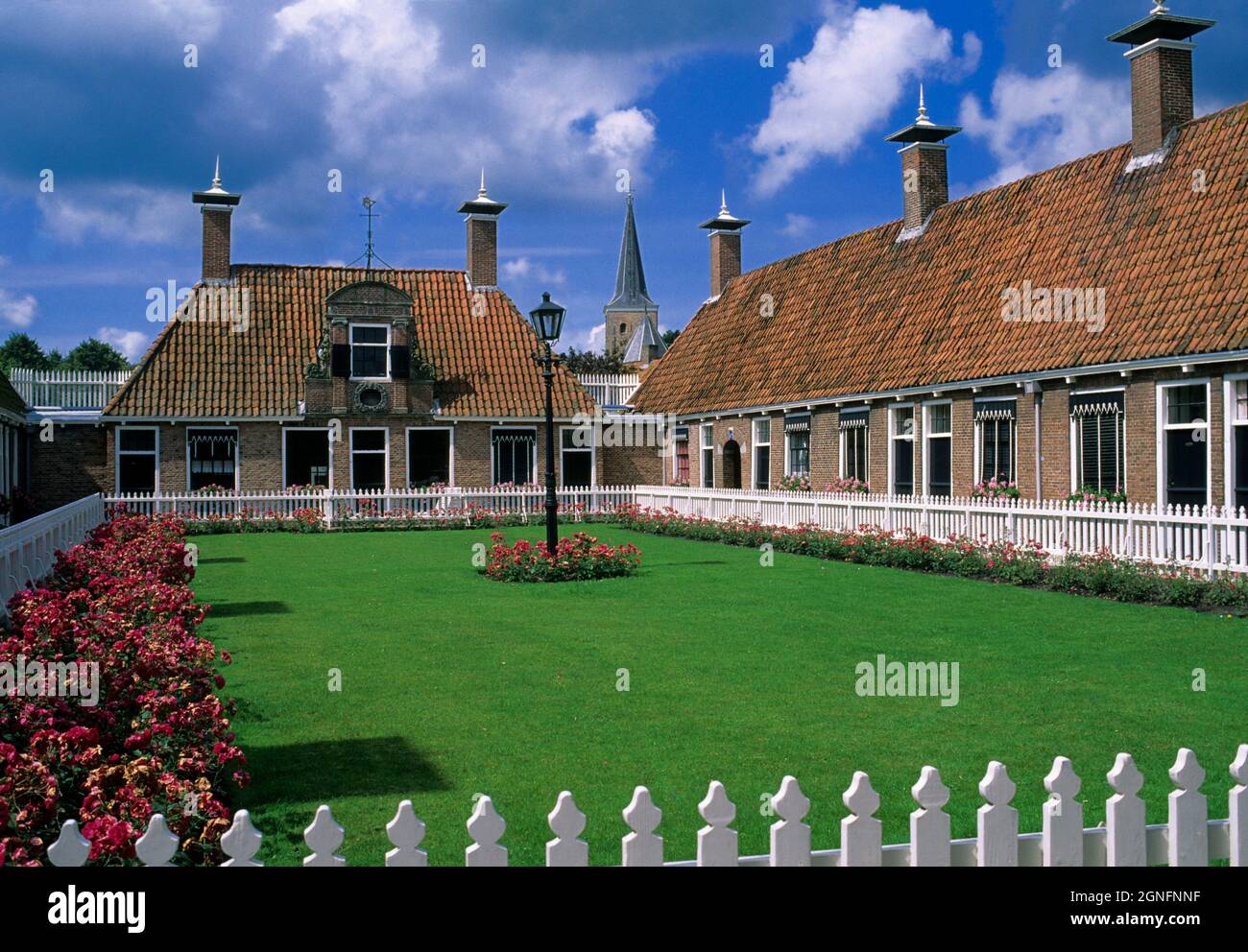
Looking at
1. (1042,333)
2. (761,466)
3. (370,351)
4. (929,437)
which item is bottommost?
(761,466)

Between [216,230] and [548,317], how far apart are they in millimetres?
20522

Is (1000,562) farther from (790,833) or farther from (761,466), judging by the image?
(790,833)

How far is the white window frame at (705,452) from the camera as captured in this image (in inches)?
1268

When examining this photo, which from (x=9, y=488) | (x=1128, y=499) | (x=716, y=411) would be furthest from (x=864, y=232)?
(x=9, y=488)

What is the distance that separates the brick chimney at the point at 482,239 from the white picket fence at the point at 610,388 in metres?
6.13

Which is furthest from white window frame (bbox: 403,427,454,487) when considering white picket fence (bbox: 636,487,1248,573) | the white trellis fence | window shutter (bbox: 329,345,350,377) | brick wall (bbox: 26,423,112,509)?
the white trellis fence

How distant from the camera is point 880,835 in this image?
149 inches

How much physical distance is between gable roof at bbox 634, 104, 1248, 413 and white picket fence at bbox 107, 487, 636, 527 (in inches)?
170

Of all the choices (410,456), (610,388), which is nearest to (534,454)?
(410,456)

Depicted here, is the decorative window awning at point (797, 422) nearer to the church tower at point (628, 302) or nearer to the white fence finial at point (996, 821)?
the white fence finial at point (996, 821)

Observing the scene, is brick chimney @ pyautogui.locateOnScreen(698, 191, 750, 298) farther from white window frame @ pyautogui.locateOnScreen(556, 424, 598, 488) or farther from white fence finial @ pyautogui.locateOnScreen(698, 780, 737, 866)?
white fence finial @ pyautogui.locateOnScreen(698, 780, 737, 866)

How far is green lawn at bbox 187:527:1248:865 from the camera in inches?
236

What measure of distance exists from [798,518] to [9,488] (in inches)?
766

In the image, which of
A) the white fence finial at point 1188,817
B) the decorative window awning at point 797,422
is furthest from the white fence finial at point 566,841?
the decorative window awning at point 797,422
